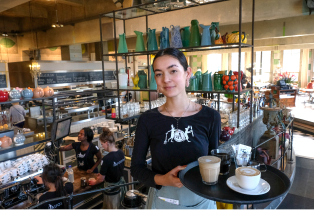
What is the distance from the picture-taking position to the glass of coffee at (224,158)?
1.12 metres

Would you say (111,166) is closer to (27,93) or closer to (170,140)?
(27,93)

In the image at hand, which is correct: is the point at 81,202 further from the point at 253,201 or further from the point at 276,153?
the point at 276,153

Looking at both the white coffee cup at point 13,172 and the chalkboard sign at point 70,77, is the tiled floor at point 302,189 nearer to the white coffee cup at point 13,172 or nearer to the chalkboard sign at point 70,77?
the white coffee cup at point 13,172

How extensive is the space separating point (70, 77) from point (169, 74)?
777cm

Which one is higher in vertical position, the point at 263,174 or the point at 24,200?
the point at 263,174

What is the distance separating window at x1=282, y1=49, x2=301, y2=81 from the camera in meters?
17.5

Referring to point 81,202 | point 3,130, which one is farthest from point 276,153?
point 3,130

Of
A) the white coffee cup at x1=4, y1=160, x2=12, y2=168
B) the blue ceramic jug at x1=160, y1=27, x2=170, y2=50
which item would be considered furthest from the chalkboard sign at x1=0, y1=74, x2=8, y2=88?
the blue ceramic jug at x1=160, y1=27, x2=170, y2=50

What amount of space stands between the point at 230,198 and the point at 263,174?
294 millimetres

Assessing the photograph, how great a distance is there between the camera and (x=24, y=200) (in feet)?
9.75

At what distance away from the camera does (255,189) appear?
969 millimetres

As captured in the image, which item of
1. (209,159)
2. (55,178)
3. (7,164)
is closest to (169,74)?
(209,159)

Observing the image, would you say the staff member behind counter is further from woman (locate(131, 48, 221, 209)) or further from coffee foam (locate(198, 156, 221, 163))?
coffee foam (locate(198, 156, 221, 163))

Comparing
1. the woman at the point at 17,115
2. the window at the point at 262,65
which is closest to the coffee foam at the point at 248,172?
the woman at the point at 17,115
